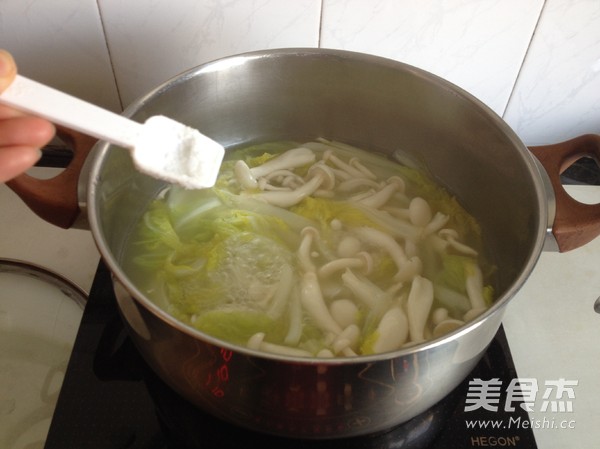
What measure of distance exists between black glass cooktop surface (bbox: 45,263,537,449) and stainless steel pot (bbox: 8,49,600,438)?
0.24 feet

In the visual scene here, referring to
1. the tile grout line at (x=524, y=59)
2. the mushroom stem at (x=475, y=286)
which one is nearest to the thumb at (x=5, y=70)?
the mushroom stem at (x=475, y=286)

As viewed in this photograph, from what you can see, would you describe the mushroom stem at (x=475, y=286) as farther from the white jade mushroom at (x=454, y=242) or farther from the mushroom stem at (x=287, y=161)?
the mushroom stem at (x=287, y=161)

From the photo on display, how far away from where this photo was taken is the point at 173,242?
1.03 m

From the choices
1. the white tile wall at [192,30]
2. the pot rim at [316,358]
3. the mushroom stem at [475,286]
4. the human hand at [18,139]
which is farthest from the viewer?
the white tile wall at [192,30]

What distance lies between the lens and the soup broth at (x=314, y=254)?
0.87m

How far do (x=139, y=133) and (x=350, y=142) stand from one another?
0.62 m

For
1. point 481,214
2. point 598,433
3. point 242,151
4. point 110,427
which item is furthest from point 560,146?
point 110,427

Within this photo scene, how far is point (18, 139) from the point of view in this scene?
0.74 metres

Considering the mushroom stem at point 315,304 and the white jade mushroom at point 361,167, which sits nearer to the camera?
the mushroom stem at point 315,304

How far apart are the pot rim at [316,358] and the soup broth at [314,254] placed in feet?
0.63

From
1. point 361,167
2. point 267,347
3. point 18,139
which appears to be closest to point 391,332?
point 267,347

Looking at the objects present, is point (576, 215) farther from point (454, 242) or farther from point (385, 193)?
point (385, 193)

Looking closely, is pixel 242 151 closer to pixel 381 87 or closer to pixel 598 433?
pixel 381 87

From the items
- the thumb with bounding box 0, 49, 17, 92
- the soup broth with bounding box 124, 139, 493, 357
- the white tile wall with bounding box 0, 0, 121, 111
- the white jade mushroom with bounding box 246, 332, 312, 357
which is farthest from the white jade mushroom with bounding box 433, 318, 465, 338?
the white tile wall with bounding box 0, 0, 121, 111
